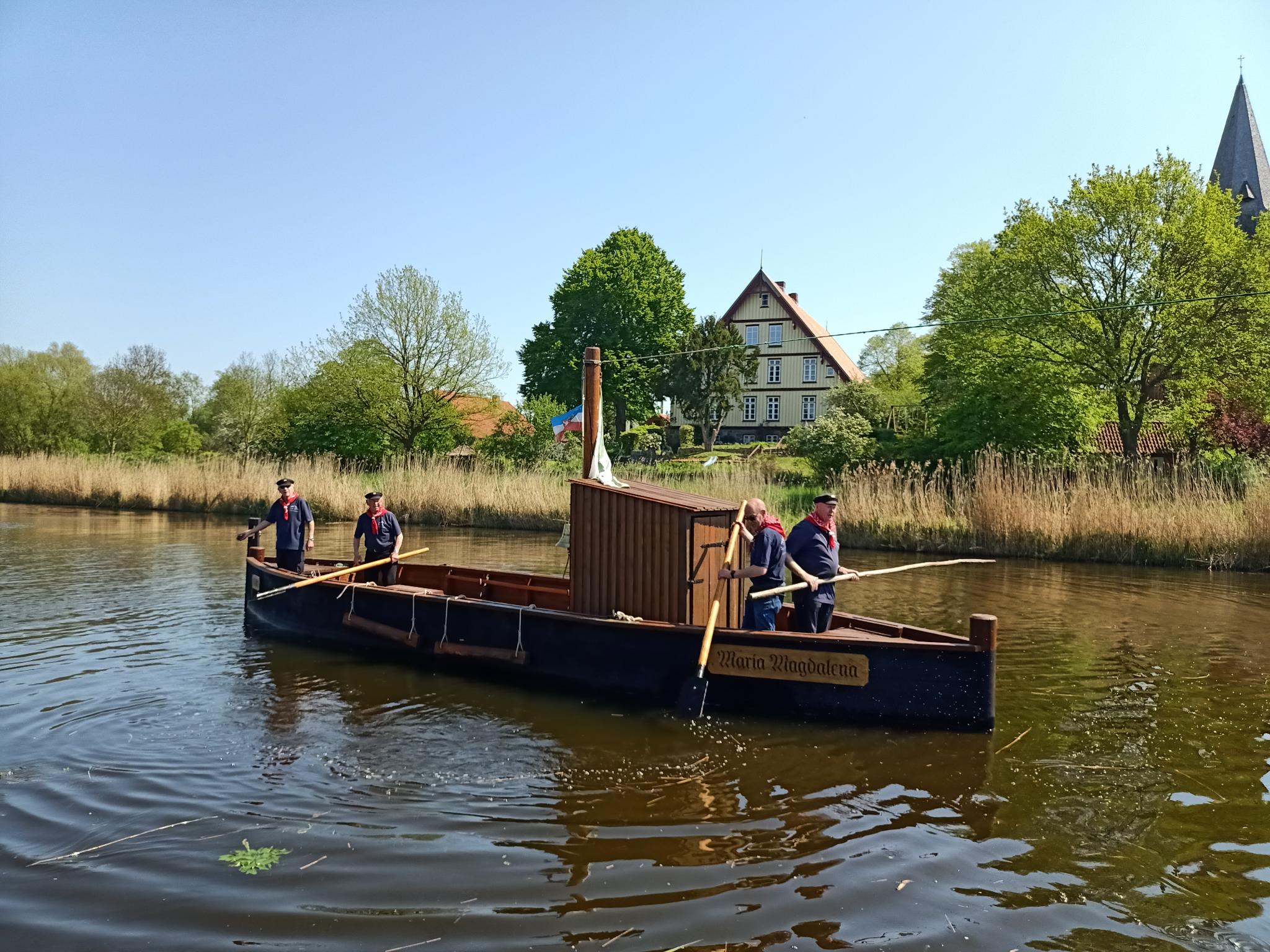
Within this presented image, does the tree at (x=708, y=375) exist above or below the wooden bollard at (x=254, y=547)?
above

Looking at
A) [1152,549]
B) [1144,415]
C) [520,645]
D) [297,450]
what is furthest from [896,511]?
[297,450]

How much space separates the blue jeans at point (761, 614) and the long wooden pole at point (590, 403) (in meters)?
3.44

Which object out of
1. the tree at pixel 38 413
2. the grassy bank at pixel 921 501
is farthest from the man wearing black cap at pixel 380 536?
the tree at pixel 38 413

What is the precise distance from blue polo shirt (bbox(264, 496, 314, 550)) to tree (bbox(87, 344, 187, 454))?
39074 mm

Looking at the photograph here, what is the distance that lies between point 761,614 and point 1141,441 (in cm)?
3618

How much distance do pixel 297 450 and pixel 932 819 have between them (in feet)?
127

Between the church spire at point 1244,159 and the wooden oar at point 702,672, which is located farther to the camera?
the church spire at point 1244,159

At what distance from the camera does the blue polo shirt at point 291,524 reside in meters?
12.2

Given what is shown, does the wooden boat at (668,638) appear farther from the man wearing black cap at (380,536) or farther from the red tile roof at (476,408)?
the red tile roof at (476,408)

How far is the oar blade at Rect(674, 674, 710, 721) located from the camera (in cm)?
797

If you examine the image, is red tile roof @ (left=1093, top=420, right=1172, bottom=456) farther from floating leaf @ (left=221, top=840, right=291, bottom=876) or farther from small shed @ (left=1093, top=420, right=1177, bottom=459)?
floating leaf @ (left=221, top=840, right=291, bottom=876)

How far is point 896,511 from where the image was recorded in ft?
71.8

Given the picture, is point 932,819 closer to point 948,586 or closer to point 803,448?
point 948,586

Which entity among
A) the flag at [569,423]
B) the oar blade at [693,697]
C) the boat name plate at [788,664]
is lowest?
the oar blade at [693,697]
